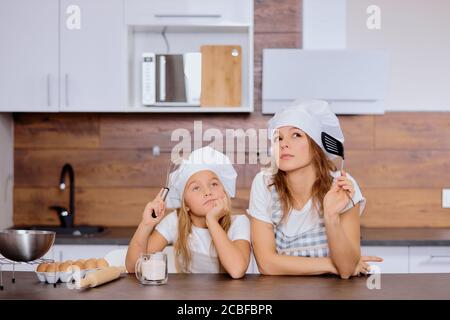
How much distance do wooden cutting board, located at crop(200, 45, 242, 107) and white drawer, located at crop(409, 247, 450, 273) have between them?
1.17 metres

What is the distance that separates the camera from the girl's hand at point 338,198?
198 cm

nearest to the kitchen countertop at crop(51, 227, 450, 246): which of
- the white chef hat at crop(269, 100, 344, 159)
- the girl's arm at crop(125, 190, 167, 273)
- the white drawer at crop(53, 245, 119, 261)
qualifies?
the white drawer at crop(53, 245, 119, 261)

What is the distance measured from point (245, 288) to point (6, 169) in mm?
2271

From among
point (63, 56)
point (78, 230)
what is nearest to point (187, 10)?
point (63, 56)

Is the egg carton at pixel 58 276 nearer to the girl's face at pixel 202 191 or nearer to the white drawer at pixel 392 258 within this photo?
the girl's face at pixel 202 191

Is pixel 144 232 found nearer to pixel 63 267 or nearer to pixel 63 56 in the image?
pixel 63 267

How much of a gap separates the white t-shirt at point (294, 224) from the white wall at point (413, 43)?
1.62 m

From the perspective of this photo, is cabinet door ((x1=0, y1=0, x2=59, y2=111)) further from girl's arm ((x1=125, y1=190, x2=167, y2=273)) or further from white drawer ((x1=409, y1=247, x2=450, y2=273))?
white drawer ((x1=409, y1=247, x2=450, y2=273))

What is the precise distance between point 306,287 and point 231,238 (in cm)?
50

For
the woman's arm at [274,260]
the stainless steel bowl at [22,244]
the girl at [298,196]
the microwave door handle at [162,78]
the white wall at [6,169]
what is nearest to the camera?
the stainless steel bowl at [22,244]

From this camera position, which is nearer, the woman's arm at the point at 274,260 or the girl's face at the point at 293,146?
the woman's arm at the point at 274,260

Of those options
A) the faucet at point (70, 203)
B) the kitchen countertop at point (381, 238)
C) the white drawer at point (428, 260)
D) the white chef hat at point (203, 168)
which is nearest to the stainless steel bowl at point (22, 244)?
the white chef hat at point (203, 168)

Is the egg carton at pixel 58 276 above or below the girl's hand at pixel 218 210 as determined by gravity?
below
